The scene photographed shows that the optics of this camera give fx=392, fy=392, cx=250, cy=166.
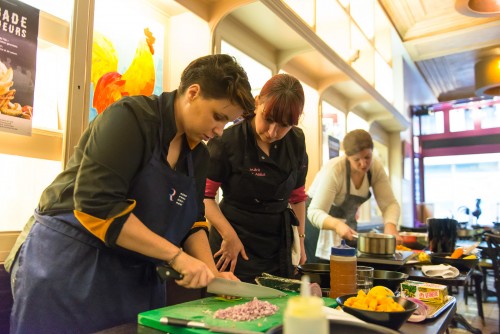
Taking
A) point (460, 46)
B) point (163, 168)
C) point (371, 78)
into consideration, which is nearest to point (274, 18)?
point (163, 168)

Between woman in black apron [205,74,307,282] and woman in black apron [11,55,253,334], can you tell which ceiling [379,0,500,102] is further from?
woman in black apron [11,55,253,334]

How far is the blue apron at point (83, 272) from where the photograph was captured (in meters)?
0.97

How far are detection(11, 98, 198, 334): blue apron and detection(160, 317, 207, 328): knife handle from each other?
0.27 m

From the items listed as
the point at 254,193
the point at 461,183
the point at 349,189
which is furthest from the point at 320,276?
the point at 461,183

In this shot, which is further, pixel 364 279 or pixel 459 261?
pixel 459 261

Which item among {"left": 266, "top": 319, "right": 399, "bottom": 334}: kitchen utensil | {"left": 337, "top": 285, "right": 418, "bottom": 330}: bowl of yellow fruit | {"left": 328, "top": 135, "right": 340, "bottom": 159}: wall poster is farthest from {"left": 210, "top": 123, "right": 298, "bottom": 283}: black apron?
{"left": 328, "top": 135, "right": 340, "bottom": 159}: wall poster

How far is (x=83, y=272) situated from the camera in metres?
1.00

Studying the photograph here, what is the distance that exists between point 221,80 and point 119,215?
18.3 inches

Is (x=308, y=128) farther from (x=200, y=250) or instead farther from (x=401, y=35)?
(x=401, y=35)

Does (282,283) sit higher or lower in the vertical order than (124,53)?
lower

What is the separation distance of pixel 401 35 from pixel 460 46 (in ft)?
3.30

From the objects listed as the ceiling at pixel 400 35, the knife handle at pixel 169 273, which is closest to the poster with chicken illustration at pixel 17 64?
the knife handle at pixel 169 273

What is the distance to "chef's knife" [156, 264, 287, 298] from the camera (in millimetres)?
1030

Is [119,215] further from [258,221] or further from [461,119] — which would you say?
[461,119]
